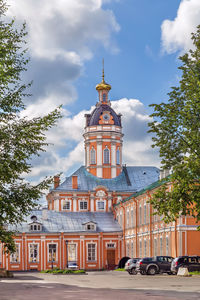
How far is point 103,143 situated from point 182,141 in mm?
50828

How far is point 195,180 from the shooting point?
27781mm

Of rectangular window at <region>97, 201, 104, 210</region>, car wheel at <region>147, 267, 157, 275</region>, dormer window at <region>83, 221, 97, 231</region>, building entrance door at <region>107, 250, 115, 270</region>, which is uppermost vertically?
rectangular window at <region>97, 201, 104, 210</region>

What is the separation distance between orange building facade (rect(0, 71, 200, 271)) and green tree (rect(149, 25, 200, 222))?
17.4m

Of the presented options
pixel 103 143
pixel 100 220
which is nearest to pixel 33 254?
pixel 100 220

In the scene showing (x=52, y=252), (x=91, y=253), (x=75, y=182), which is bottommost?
(x=91, y=253)

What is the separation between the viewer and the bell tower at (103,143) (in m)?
79.8

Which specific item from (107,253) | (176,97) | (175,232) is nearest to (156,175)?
(107,253)

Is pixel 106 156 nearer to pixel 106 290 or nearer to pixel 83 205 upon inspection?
pixel 83 205

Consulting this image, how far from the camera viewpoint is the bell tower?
79.8 metres

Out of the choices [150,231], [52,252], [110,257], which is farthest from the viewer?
[110,257]

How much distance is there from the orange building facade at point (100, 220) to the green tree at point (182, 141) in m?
17.4

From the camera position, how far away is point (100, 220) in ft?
239

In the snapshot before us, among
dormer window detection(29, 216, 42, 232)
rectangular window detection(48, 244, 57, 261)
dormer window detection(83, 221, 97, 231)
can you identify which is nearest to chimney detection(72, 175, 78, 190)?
dormer window detection(83, 221, 97, 231)

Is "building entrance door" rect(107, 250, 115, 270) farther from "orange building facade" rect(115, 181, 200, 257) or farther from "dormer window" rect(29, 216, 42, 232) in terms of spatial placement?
"dormer window" rect(29, 216, 42, 232)
